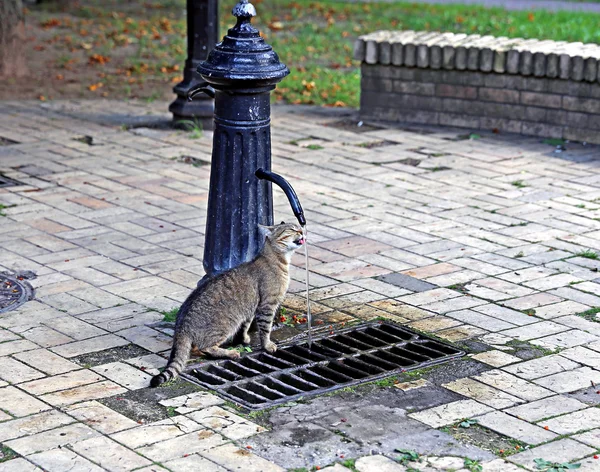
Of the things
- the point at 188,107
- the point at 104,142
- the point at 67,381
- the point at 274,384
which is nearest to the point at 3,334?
the point at 67,381

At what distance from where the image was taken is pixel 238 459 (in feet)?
14.8

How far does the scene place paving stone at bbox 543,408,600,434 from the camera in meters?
4.87

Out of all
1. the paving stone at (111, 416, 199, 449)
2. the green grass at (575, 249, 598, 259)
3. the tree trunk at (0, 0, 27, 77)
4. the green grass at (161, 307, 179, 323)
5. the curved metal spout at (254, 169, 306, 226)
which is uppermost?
the tree trunk at (0, 0, 27, 77)

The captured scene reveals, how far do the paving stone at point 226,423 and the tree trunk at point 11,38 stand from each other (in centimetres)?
1008

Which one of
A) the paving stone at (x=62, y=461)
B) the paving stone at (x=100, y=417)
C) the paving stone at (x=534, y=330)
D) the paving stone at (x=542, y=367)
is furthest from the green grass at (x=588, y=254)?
the paving stone at (x=62, y=461)

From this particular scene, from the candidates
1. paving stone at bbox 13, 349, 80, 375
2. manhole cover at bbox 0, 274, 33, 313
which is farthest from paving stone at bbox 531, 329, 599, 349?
manhole cover at bbox 0, 274, 33, 313

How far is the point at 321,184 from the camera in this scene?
31.0ft

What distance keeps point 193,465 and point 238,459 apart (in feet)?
0.65

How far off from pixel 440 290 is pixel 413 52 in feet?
18.0

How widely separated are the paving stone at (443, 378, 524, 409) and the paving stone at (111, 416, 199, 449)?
137 cm

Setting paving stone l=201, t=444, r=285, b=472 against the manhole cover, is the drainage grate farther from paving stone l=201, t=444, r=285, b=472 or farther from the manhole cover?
the manhole cover

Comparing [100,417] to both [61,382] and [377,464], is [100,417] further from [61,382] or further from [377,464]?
A: [377,464]

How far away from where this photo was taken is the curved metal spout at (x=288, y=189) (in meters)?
5.68

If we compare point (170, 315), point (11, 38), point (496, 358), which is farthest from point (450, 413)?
point (11, 38)
